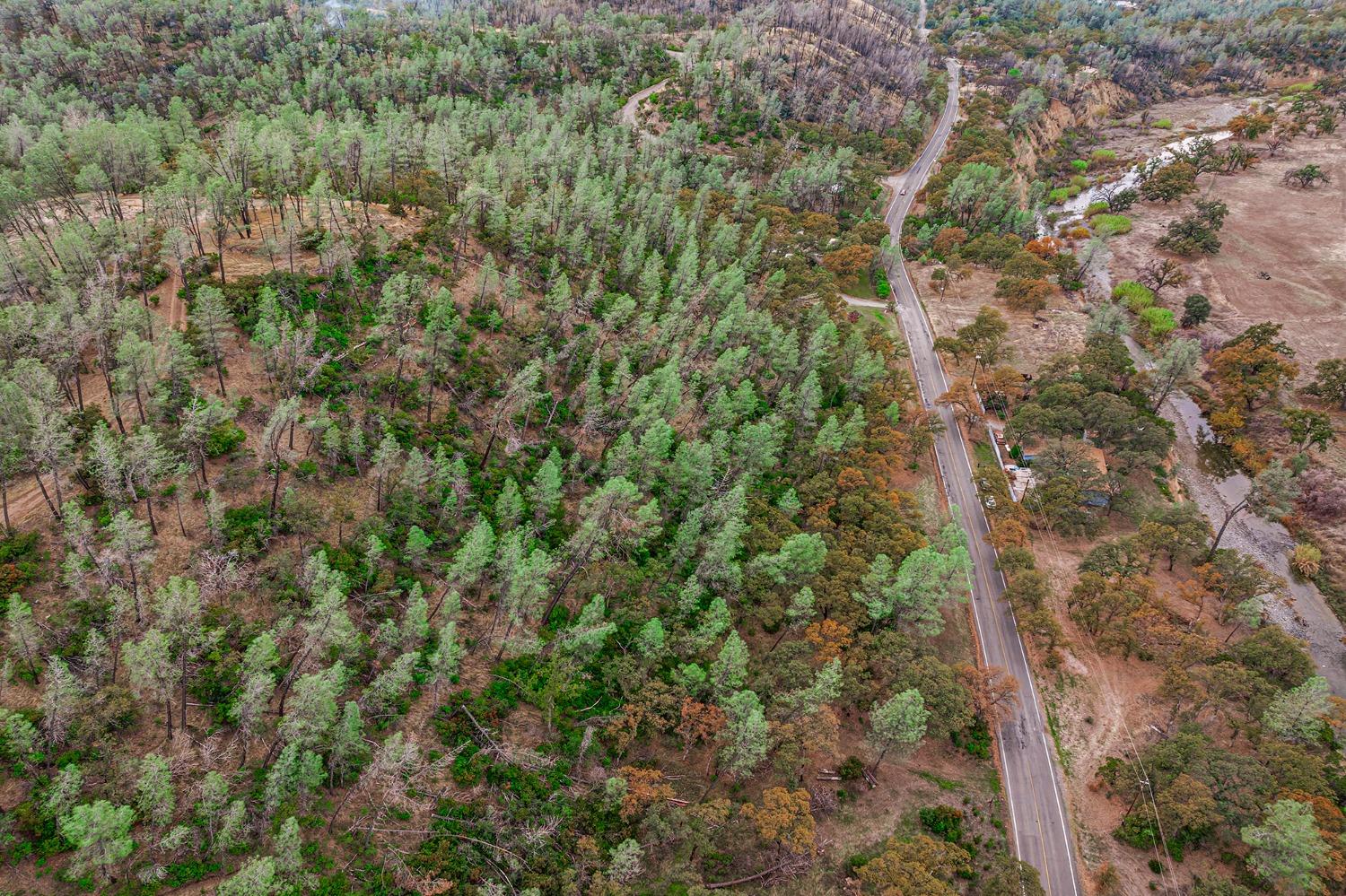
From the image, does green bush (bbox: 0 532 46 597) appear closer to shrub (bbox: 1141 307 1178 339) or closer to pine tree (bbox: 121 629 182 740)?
pine tree (bbox: 121 629 182 740)

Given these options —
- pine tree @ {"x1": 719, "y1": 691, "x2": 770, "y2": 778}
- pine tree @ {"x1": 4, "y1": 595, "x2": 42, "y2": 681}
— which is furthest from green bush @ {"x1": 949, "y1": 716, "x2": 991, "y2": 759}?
pine tree @ {"x1": 4, "y1": 595, "x2": 42, "y2": 681}

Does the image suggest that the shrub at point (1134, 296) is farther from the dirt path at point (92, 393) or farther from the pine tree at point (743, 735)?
Answer: the dirt path at point (92, 393)

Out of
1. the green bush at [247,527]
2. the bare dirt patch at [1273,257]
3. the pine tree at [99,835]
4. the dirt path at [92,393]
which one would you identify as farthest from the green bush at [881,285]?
the pine tree at [99,835]

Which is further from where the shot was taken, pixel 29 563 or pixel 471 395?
pixel 471 395

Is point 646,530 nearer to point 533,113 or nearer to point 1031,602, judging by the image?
point 1031,602

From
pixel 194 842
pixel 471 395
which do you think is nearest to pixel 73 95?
pixel 471 395

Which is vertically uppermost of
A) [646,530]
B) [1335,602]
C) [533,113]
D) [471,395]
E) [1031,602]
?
[533,113]

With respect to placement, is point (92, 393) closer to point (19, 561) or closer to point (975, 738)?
point (19, 561)
